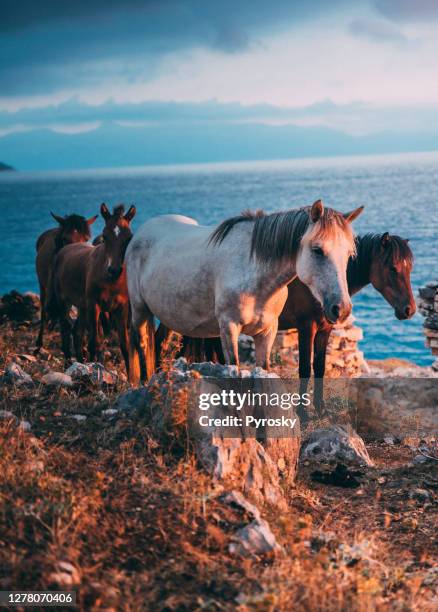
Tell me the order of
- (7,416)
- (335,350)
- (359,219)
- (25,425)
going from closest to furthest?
(25,425), (7,416), (335,350), (359,219)

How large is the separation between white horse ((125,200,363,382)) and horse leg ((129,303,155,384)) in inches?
17.3

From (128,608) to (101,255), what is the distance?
7195 millimetres

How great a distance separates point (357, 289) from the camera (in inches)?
387

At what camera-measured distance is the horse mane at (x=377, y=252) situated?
9.54 meters

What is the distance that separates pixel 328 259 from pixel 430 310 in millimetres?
7099

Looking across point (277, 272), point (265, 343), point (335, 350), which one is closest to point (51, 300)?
point (335, 350)

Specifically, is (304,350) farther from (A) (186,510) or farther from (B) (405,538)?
(A) (186,510)

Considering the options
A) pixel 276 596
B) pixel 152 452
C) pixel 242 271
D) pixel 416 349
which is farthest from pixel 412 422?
pixel 416 349

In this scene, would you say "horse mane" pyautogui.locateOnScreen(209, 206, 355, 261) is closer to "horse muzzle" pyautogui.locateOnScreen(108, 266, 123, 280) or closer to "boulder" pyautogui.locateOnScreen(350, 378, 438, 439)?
"boulder" pyautogui.locateOnScreen(350, 378, 438, 439)

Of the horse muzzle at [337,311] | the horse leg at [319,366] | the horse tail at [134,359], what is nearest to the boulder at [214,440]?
the horse muzzle at [337,311]

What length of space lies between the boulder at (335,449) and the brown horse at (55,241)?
7.22 meters

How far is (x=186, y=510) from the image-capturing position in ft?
16.4

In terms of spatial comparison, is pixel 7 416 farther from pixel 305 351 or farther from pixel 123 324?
pixel 123 324

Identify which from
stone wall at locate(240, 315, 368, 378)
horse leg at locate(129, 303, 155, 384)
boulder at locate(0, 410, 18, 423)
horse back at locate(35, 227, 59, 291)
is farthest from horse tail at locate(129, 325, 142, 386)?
stone wall at locate(240, 315, 368, 378)
